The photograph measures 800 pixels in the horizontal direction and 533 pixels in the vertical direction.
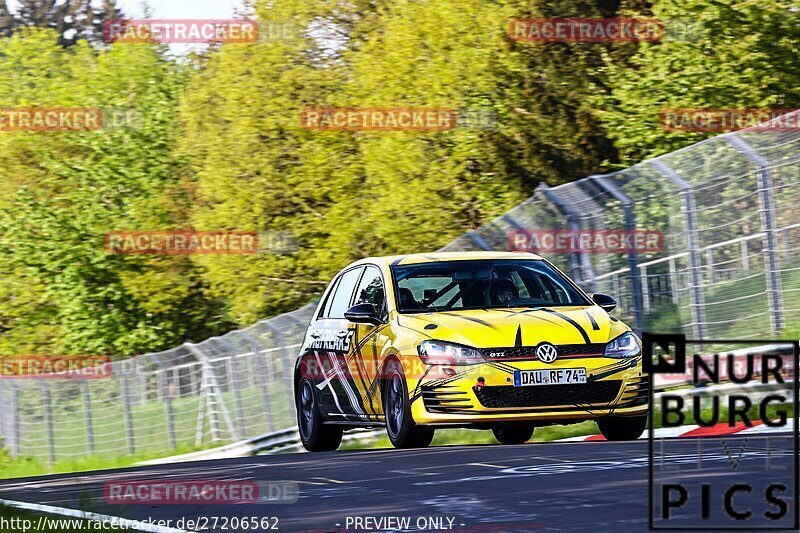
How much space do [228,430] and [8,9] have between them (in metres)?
74.9

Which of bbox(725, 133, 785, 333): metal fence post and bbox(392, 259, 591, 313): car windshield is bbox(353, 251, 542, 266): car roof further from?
bbox(725, 133, 785, 333): metal fence post

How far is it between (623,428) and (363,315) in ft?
7.11

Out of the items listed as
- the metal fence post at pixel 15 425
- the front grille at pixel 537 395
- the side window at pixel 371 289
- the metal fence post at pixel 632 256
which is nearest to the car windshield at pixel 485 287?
the side window at pixel 371 289

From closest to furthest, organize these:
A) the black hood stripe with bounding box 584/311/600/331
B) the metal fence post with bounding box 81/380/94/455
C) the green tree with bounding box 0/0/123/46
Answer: the black hood stripe with bounding box 584/311/600/331 → the metal fence post with bounding box 81/380/94/455 → the green tree with bounding box 0/0/123/46

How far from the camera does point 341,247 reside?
145 feet

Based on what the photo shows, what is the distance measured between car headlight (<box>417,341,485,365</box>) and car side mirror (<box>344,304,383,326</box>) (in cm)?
86

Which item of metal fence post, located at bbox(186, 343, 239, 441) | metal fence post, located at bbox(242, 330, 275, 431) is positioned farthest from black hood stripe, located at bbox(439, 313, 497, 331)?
metal fence post, located at bbox(186, 343, 239, 441)

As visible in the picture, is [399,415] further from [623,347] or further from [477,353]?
[623,347]

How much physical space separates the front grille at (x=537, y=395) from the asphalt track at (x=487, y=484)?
0.36 m

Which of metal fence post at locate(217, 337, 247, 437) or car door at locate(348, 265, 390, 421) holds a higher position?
car door at locate(348, 265, 390, 421)

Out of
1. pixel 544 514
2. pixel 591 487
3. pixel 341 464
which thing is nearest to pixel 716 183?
pixel 341 464

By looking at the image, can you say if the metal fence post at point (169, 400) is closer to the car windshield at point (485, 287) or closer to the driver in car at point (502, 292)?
the car windshield at point (485, 287)

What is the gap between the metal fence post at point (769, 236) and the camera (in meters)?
16.1

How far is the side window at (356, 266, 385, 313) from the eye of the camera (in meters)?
13.3
